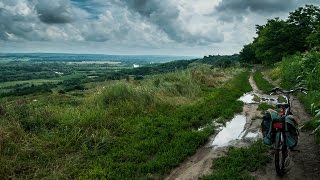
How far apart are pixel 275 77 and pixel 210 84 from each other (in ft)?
28.6

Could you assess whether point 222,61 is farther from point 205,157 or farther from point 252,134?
point 205,157

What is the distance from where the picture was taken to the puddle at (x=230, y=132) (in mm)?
10414

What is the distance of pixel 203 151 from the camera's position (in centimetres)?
964

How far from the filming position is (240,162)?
8391mm

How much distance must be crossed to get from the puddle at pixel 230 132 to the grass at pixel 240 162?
90 centimetres

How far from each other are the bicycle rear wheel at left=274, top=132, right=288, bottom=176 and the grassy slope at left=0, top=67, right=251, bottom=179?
238 centimetres

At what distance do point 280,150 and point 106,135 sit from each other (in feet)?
16.4

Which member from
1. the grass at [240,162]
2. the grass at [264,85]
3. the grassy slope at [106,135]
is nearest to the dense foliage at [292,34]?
the grass at [264,85]

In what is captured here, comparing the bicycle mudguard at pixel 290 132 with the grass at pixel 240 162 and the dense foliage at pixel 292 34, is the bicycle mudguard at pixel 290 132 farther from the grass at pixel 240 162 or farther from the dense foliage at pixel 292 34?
the dense foliage at pixel 292 34

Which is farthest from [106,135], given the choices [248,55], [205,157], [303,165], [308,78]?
[248,55]

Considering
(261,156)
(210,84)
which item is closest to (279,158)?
(261,156)

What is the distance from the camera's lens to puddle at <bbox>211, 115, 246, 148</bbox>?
1041 centimetres

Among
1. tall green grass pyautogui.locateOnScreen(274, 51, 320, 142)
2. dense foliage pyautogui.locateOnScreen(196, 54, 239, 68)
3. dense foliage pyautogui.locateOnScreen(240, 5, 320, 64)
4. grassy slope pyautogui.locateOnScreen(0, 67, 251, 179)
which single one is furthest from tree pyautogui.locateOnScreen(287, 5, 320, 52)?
grassy slope pyautogui.locateOnScreen(0, 67, 251, 179)

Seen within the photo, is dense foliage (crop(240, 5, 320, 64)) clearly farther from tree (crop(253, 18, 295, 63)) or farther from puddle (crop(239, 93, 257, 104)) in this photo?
puddle (crop(239, 93, 257, 104))
